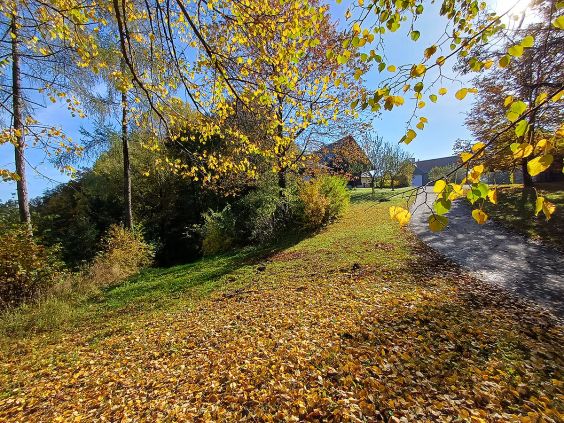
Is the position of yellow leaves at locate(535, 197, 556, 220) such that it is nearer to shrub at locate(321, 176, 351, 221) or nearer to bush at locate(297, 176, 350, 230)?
bush at locate(297, 176, 350, 230)

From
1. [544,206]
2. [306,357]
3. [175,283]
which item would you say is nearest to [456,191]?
[544,206]

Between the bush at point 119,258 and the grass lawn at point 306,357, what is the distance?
2972 mm

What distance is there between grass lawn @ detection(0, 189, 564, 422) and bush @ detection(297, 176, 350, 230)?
5.92 meters

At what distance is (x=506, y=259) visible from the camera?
267 inches

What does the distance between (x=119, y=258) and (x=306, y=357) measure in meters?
9.14

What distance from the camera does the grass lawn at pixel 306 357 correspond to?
9.03 ft

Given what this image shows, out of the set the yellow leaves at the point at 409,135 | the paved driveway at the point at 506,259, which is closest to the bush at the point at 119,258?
the paved driveway at the point at 506,259

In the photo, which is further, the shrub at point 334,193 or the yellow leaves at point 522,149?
the shrub at point 334,193

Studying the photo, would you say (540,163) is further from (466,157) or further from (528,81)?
(528,81)

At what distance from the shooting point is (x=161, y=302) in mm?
6387

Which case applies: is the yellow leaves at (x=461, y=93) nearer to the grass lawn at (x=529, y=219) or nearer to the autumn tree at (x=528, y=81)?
the autumn tree at (x=528, y=81)

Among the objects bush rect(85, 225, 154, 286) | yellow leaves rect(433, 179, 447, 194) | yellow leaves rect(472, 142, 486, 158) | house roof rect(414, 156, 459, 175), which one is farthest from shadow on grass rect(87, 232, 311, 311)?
house roof rect(414, 156, 459, 175)

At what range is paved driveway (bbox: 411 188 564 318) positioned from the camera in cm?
501

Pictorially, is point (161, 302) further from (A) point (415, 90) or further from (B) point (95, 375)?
(A) point (415, 90)
